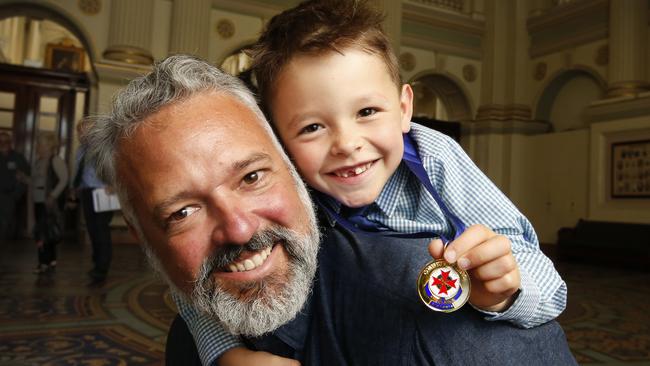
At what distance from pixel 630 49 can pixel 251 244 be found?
37.0ft

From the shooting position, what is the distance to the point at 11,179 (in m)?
6.45

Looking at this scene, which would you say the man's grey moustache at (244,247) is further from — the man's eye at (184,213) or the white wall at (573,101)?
the white wall at (573,101)

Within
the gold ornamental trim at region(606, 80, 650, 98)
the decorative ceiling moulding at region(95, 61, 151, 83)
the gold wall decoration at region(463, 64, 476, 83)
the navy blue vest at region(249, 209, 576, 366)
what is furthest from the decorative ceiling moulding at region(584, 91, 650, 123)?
the navy blue vest at region(249, 209, 576, 366)

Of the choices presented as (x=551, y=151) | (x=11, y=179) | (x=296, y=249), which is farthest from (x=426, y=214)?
(x=551, y=151)

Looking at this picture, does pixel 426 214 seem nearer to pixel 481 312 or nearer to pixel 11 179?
pixel 481 312

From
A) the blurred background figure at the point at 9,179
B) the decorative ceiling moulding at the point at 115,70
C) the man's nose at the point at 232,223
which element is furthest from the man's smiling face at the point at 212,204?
the decorative ceiling moulding at the point at 115,70

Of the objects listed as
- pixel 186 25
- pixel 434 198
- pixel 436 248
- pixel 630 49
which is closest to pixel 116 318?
pixel 434 198

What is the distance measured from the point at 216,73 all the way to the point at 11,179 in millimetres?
6463

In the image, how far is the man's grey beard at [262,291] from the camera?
40.8 inches

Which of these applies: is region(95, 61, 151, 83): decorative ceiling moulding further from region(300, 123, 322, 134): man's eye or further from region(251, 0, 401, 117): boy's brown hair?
region(300, 123, 322, 134): man's eye

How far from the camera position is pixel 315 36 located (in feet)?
4.30

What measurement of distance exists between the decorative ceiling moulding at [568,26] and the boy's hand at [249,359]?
39.3ft

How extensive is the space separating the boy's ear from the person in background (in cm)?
417

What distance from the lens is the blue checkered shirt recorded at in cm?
109
